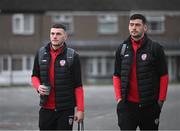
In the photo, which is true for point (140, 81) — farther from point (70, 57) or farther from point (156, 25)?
point (156, 25)

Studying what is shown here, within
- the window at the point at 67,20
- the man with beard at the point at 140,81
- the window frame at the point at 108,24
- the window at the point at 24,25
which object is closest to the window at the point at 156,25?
the window frame at the point at 108,24

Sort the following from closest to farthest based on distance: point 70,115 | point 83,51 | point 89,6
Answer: point 70,115
point 89,6
point 83,51

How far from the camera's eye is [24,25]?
1902 inches

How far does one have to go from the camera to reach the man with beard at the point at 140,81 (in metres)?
6.69

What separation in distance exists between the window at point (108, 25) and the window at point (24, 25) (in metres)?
5.82

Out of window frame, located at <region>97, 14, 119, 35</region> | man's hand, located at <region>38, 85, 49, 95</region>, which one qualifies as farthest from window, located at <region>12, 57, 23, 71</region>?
man's hand, located at <region>38, 85, 49, 95</region>

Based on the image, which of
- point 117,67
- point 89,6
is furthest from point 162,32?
point 117,67

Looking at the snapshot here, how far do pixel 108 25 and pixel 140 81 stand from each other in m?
42.5

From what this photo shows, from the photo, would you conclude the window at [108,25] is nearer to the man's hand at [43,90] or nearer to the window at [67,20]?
the window at [67,20]

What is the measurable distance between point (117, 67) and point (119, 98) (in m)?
0.40

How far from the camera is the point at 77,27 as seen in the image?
4825 cm

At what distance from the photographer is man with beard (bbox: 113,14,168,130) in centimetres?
669

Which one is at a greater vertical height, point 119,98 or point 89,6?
point 89,6

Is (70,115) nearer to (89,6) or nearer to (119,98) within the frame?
(119,98)
